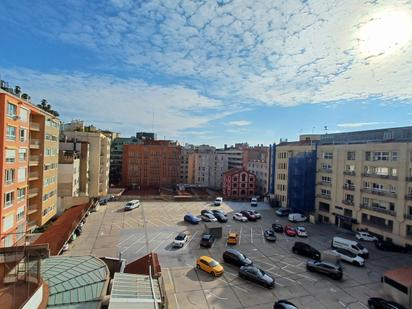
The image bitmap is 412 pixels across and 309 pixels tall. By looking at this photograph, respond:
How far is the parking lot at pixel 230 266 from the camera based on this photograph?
→ 2102 cm

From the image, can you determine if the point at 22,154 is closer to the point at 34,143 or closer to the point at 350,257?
the point at 34,143

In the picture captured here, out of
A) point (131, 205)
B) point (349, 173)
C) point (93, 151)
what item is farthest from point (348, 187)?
point (93, 151)

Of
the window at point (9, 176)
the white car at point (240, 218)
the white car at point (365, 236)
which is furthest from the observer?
the white car at point (240, 218)

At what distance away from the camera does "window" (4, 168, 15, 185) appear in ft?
83.9

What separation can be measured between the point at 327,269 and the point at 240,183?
5028 centimetres

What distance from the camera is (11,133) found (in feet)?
85.5

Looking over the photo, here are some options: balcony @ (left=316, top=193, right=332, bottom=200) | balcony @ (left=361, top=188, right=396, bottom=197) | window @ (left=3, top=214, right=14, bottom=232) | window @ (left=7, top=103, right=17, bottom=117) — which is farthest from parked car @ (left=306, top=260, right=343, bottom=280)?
window @ (left=7, top=103, right=17, bottom=117)

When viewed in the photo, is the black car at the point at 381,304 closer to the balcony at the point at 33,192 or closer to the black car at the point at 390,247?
the black car at the point at 390,247

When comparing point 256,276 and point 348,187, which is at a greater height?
point 348,187

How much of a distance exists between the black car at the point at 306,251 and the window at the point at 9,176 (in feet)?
103

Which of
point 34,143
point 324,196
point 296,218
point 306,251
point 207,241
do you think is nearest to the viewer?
point 306,251

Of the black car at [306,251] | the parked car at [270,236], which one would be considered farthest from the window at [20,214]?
the black car at [306,251]

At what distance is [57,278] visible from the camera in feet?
48.9

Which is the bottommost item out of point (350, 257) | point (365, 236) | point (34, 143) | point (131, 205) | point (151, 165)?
point (365, 236)
